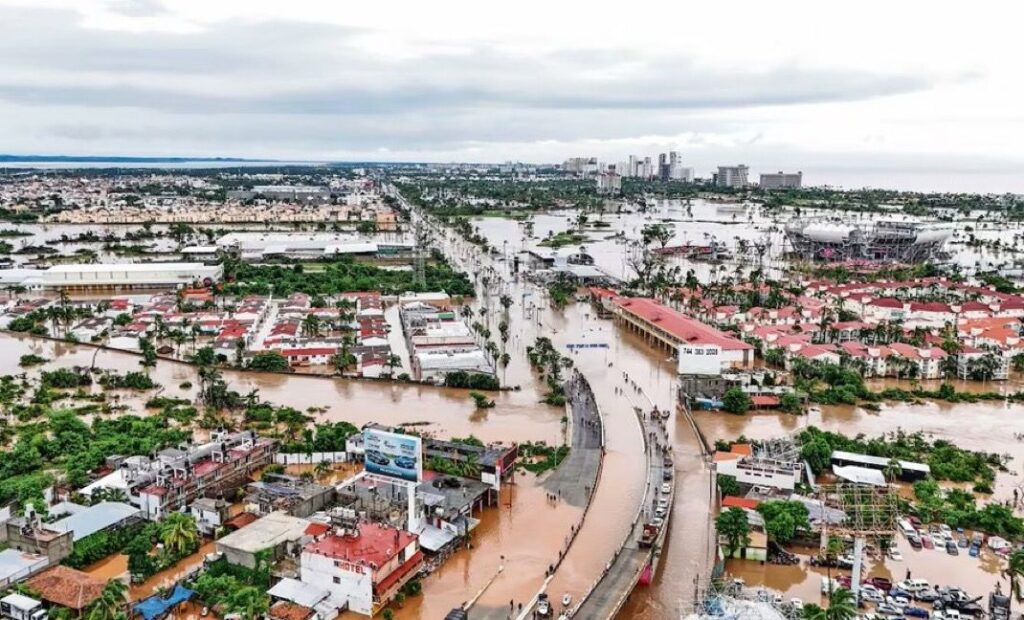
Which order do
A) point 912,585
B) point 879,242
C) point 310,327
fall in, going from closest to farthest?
1. point 912,585
2. point 310,327
3. point 879,242

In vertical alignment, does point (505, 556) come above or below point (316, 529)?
below

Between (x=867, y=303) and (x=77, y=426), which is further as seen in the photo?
(x=867, y=303)

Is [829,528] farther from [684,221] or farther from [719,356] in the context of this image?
[684,221]

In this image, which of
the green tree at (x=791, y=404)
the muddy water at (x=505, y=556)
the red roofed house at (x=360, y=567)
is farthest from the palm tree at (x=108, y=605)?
the green tree at (x=791, y=404)

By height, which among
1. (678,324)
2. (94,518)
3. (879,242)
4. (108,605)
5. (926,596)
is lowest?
(926,596)

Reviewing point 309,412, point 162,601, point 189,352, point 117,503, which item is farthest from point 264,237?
point 162,601

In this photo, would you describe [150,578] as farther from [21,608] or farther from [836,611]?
[836,611]

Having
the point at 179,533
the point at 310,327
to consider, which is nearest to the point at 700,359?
the point at 310,327

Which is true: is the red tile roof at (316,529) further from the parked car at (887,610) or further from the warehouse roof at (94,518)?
the parked car at (887,610)
